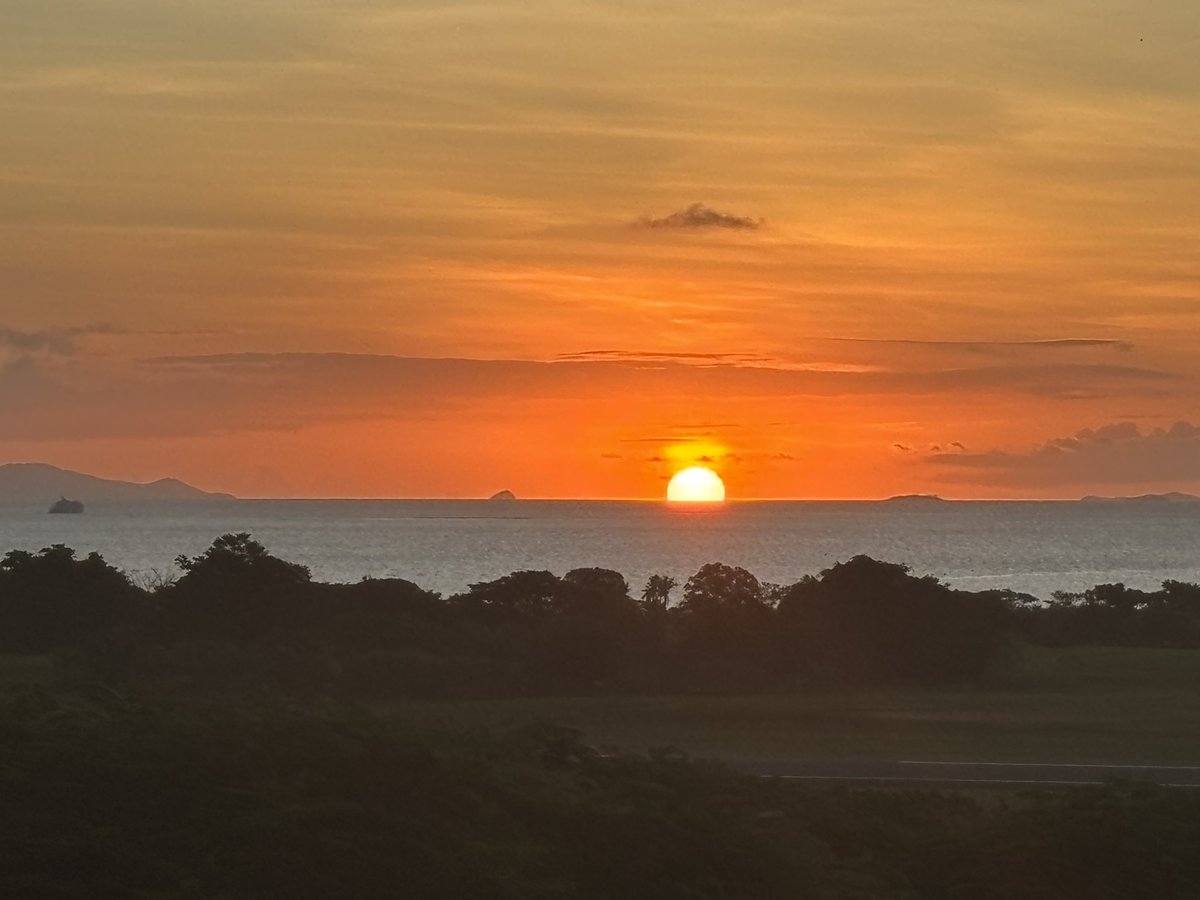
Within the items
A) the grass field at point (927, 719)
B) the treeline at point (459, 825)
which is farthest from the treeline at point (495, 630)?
the treeline at point (459, 825)

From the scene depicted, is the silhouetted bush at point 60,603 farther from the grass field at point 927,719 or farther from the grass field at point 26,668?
the grass field at point 927,719

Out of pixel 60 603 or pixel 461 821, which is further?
pixel 60 603

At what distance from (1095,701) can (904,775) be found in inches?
449

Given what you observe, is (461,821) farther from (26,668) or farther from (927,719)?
(26,668)

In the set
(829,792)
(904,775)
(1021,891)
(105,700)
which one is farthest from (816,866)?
(904,775)

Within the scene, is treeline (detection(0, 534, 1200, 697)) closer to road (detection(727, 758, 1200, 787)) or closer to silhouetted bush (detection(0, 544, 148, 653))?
silhouetted bush (detection(0, 544, 148, 653))

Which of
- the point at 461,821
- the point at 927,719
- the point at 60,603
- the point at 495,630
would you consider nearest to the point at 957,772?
the point at 927,719

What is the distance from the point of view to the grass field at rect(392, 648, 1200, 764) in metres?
26.9

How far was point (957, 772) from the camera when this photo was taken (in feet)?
77.9

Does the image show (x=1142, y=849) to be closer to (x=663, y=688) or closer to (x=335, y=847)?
(x=335, y=847)

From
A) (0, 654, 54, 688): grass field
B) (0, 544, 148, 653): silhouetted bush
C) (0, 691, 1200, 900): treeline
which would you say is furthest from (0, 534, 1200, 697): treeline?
(0, 691, 1200, 900): treeline

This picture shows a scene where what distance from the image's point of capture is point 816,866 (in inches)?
584

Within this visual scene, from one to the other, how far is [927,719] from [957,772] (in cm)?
685

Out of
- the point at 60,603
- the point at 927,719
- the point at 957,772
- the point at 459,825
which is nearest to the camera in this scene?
the point at 459,825
